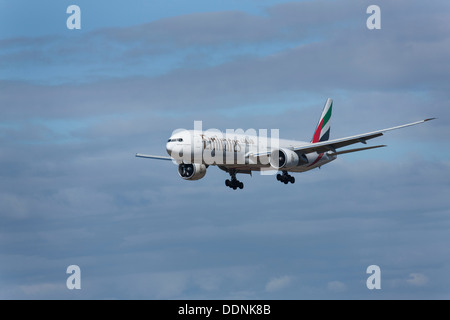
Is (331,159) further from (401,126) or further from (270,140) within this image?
(401,126)

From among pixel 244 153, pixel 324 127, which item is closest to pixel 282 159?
pixel 244 153

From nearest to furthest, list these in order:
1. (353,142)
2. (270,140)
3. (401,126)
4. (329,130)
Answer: (401,126), (353,142), (270,140), (329,130)

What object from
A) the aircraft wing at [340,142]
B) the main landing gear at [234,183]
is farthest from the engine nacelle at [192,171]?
the aircraft wing at [340,142]

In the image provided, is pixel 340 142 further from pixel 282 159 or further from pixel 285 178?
pixel 285 178

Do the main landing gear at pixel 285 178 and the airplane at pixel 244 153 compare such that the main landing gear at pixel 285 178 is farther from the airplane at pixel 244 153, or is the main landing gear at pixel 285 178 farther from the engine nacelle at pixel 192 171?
the engine nacelle at pixel 192 171

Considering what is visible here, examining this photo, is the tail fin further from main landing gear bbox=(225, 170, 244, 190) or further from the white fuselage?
main landing gear bbox=(225, 170, 244, 190)

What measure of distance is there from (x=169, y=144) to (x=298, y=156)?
15271 mm

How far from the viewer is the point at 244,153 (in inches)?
3127

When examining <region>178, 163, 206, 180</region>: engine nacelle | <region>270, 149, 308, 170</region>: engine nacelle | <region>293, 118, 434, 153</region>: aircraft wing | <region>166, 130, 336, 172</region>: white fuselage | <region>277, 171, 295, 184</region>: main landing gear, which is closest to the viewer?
<region>293, 118, 434, 153</region>: aircraft wing

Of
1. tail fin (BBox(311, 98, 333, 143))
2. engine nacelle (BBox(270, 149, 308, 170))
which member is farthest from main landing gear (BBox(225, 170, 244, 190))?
tail fin (BBox(311, 98, 333, 143))

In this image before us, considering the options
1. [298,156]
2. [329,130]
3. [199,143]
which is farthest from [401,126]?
[329,130]

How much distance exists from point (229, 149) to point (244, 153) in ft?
7.59

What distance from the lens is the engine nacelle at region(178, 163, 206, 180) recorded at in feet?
261

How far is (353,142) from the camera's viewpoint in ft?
253
